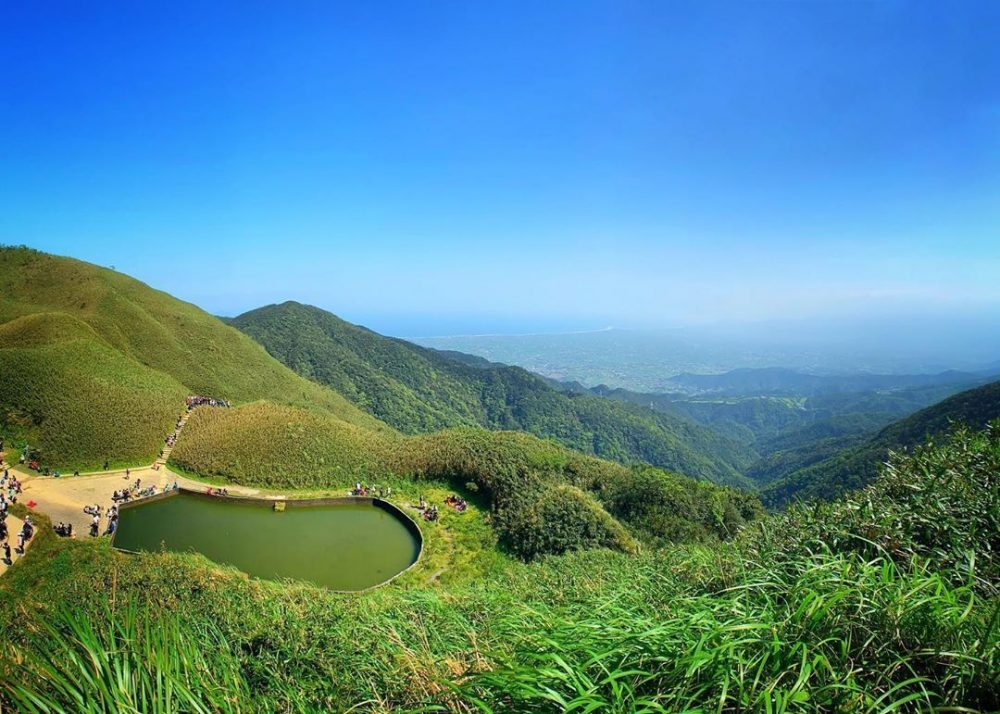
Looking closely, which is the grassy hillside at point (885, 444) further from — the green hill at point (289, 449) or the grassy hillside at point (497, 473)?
the green hill at point (289, 449)

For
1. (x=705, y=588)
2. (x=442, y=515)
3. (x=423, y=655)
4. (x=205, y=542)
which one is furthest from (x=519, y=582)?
(x=205, y=542)

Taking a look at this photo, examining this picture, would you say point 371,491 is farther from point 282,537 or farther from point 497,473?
point 497,473

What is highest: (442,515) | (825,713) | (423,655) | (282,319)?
(282,319)

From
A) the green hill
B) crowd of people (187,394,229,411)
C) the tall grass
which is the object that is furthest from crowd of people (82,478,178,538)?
the tall grass

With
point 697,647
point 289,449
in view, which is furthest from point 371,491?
point 697,647

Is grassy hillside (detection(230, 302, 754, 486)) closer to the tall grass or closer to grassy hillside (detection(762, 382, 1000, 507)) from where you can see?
grassy hillside (detection(762, 382, 1000, 507))

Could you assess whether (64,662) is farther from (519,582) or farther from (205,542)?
(205,542)
